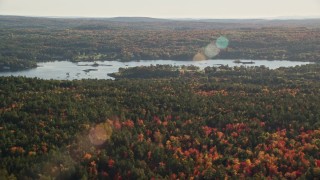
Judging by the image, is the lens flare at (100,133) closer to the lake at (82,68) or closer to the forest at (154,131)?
the forest at (154,131)

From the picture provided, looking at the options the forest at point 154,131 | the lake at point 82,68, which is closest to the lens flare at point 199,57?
the lake at point 82,68

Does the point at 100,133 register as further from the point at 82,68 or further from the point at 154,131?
the point at 82,68

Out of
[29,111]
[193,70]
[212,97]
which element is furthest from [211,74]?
[29,111]

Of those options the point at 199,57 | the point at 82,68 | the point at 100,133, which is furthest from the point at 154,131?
the point at 199,57

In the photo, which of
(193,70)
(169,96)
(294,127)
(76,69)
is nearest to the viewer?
(294,127)

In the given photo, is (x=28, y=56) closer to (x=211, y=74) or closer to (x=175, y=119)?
(x=211, y=74)

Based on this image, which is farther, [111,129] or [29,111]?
[29,111]
